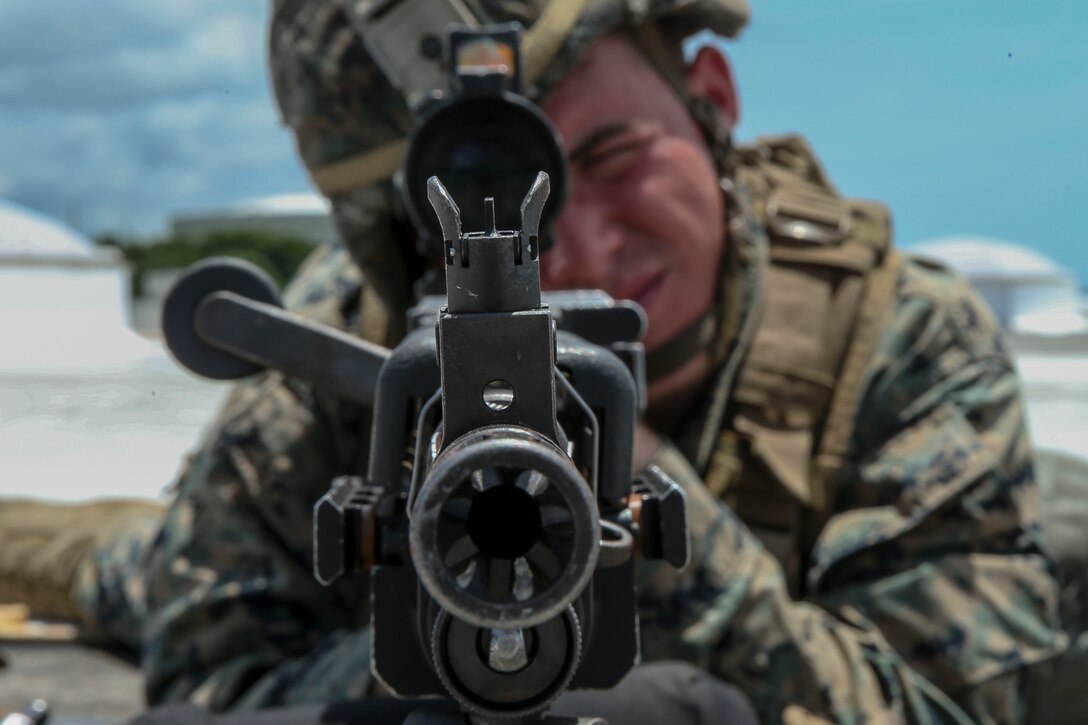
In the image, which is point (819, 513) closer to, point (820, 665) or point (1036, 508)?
point (1036, 508)

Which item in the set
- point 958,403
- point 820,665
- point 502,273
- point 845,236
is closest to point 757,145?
point 845,236

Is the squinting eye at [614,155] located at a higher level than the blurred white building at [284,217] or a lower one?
higher

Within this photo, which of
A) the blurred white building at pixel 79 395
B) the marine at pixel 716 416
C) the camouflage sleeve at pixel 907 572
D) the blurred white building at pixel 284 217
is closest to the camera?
the camouflage sleeve at pixel 907 572

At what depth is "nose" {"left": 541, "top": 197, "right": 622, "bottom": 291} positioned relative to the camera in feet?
4.68

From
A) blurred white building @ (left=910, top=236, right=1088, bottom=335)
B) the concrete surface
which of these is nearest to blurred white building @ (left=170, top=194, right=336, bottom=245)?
blurred white building @ (left=910, top=236, right=1088, bottom=335)

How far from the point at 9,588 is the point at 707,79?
1746mm

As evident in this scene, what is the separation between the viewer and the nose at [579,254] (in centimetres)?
143

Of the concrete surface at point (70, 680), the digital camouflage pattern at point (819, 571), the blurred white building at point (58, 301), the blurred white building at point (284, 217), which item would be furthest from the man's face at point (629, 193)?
the blurred white building at point (284, 217)

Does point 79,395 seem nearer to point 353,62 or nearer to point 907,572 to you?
point 353,62

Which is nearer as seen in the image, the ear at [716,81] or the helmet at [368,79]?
the helmet at [368,79]

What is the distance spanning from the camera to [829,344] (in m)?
1.64

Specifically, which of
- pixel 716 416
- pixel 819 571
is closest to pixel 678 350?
pixel 716 416

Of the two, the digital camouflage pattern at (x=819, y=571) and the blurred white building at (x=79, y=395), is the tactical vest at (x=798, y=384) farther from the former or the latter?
the blurred white building at (x=79, y=395)

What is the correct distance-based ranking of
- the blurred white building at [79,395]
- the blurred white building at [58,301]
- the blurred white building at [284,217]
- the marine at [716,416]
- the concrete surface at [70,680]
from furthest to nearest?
the blurred white building at [284,217] → the blurred white building at [58,301] → the blurred white building at [79,395] → the concrete surface at [70,680] → the marine at [716,416]
